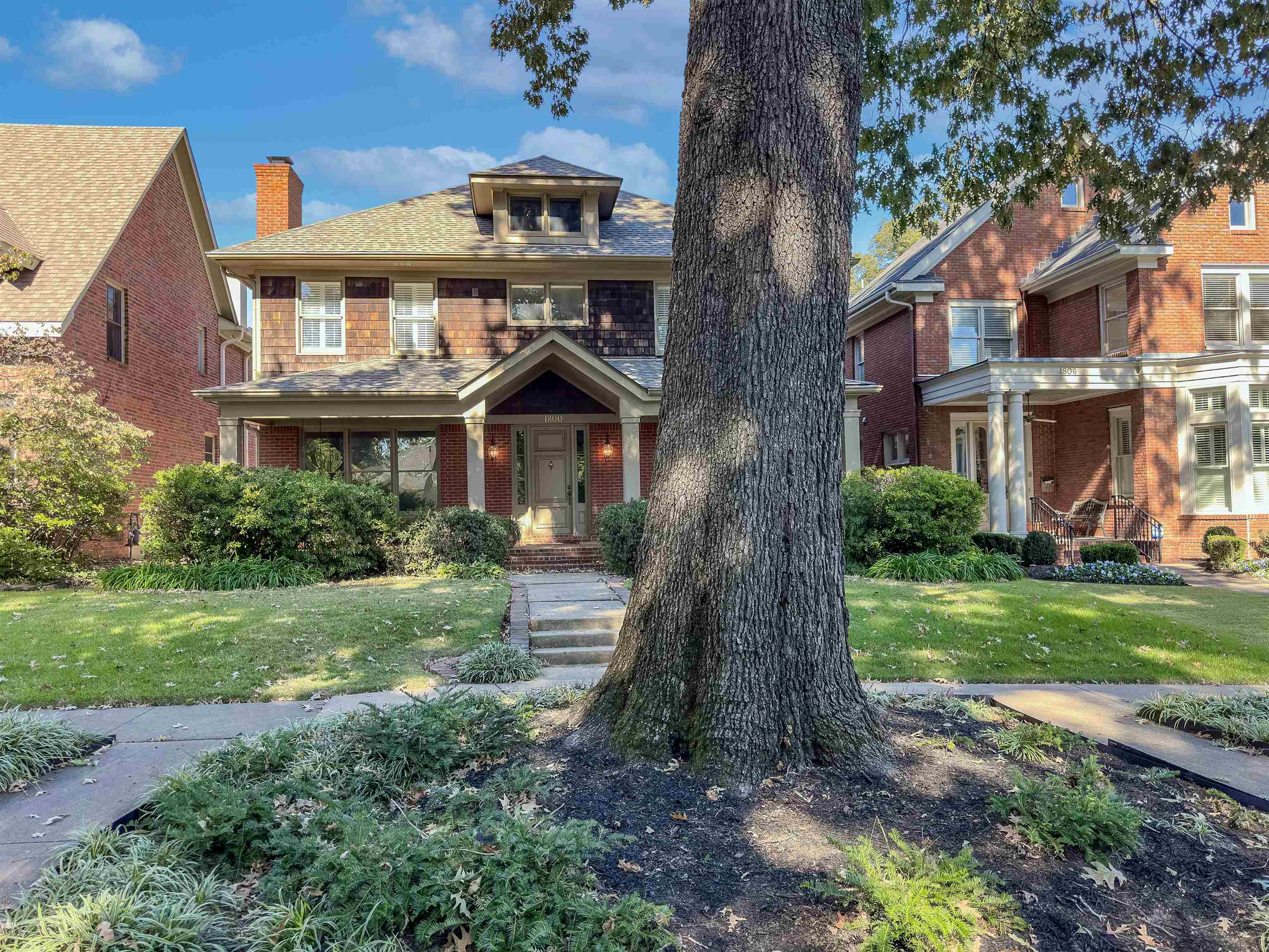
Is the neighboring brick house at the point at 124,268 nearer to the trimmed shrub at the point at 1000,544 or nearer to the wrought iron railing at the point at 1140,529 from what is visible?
the trimmed shrub at the point at 1000,544

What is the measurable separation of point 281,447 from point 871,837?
15.5 meters

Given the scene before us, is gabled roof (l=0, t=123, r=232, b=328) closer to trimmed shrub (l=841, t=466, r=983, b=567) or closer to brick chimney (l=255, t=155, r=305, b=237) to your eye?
brick chimney (l=255, t=155, r=305, b=237)

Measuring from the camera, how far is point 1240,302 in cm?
1608

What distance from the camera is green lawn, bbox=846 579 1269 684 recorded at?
21.7 ft

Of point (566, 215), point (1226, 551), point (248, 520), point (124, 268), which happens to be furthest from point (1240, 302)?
point (124, 268)

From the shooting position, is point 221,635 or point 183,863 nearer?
point 183,863

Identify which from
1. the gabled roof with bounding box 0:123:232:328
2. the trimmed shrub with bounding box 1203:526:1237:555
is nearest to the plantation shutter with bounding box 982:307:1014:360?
the trimmed shrub with bounding box 1203:526:1237:555

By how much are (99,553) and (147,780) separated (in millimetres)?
13759

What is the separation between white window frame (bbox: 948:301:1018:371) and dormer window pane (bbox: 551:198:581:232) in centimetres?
883

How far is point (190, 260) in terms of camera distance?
→ 66.6ft

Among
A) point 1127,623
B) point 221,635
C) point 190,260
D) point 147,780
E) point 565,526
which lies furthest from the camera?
point 190,260

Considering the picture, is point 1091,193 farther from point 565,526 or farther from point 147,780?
point 147,780

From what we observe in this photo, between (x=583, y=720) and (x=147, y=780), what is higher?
(x=583, y=720)

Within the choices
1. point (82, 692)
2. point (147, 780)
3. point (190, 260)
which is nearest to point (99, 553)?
point (190, 260)
